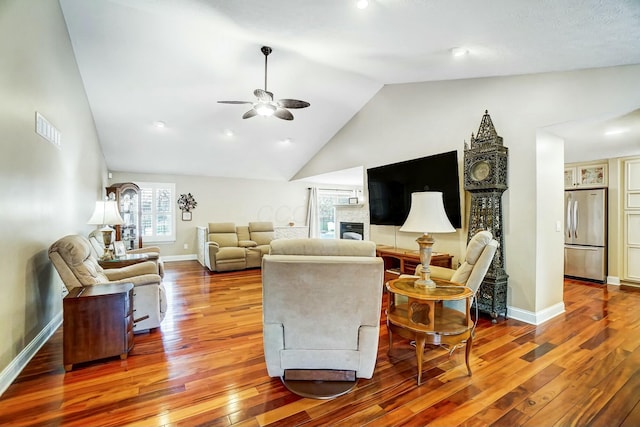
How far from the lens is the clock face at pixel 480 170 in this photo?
135 inches

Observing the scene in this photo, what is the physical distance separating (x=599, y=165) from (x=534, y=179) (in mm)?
3198

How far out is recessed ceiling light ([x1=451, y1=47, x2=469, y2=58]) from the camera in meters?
2.71

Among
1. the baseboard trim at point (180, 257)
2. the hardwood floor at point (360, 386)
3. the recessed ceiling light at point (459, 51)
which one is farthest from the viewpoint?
the baseboard trim at point (180, 257)

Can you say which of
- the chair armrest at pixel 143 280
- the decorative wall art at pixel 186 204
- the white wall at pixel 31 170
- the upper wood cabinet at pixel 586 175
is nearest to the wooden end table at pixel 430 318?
the chair armrest at pixel 143 280

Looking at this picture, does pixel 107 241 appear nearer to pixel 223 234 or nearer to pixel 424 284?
pixel 223 234

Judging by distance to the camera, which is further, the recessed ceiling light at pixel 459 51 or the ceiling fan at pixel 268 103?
the ceiling fan at pixel 268 103

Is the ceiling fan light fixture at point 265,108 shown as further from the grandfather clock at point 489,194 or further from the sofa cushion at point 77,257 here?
the grandfather clock at point 489,194

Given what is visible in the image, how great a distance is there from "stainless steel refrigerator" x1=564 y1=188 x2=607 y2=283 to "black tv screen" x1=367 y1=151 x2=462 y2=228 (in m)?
3.14

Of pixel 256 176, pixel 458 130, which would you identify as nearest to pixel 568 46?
pixel 458 130

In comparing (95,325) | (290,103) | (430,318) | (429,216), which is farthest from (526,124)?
(95,325)

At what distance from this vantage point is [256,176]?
8.30m

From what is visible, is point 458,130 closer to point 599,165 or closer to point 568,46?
point 568,46

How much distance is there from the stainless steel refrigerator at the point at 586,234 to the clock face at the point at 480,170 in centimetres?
325

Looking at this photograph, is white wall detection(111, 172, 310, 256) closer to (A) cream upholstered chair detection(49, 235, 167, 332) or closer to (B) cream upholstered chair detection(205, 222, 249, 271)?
(B) cream upholstered chair detection(205, 222, 249, 271)
